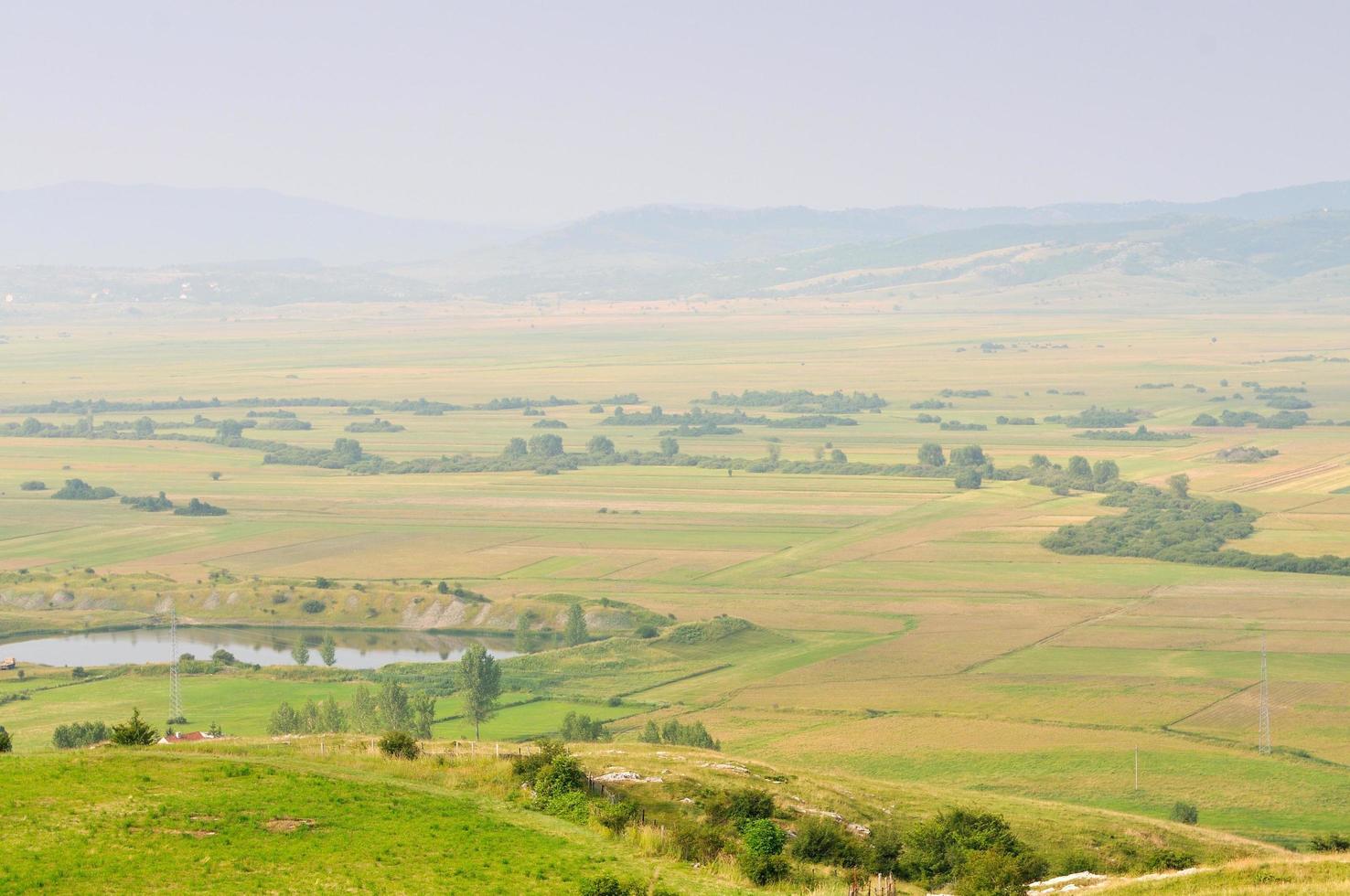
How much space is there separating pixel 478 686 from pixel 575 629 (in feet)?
79.1

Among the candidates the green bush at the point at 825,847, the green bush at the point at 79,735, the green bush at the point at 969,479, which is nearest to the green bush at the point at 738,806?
the green bush at the point at 825,847

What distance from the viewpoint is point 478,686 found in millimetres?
78250

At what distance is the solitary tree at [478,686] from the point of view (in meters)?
77.7

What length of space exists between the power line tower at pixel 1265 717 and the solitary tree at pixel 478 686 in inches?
1309

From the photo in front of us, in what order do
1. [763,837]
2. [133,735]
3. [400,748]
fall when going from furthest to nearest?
[400,748], [133,735], [763,837]

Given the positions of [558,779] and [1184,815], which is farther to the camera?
[1184,815]

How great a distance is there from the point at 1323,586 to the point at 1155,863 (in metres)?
78.3

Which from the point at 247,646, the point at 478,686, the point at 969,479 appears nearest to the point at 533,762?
the point at 478,686

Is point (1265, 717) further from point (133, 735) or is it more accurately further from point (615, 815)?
point (133, 735)

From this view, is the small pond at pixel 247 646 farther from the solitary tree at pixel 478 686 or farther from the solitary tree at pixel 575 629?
the solitary tree at pixel 478 686

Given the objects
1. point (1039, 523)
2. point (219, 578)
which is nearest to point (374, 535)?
point (219, 578)

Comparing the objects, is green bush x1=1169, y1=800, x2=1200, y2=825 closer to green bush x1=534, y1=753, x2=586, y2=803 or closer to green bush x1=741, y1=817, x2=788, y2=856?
green bush x1=741, y1=817, x2=788, y2=856

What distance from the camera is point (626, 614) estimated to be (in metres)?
107

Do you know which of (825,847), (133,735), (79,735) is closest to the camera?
(825,847)
